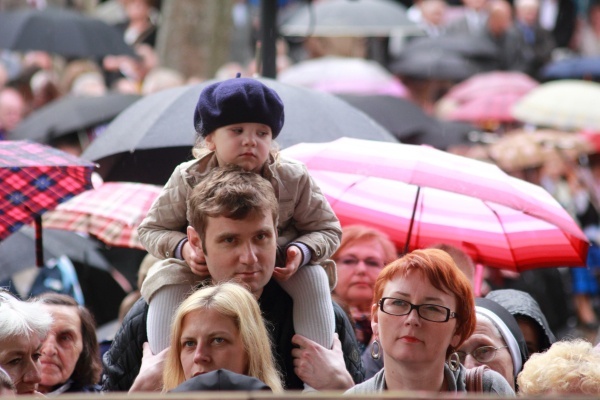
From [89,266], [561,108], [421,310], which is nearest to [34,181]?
[421,310]

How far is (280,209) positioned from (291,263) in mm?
270

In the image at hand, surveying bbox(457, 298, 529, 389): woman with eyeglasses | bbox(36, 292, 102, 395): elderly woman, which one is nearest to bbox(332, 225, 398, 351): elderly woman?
bbox(457, 298, 529, 389): woman with eyeglasses

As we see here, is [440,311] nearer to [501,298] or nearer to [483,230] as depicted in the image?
[501,298]

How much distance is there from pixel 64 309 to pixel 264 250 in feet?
5.99

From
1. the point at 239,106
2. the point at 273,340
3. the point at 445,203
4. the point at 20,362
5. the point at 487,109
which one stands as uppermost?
the point at 239,106

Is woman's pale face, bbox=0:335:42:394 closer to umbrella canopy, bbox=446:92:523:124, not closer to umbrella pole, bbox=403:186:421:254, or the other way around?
umbrella pole, bbox=403:186:421:254

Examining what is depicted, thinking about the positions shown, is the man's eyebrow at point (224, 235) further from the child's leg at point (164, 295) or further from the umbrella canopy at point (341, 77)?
the umbrella canopy at point (341, 77)

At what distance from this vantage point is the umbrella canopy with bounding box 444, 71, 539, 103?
15.8 meters

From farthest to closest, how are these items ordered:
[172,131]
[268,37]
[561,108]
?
1. [561,108]
2. [268,37]
3. [172,131]

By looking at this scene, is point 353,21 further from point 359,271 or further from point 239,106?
point 239,106

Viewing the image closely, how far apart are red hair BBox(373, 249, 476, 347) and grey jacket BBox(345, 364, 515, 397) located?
127 mm

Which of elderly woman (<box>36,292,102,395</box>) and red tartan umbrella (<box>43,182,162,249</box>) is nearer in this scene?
elderly woman (<box>36,292,102,395</box>)

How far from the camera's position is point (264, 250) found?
499cm

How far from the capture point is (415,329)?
4918 mm
